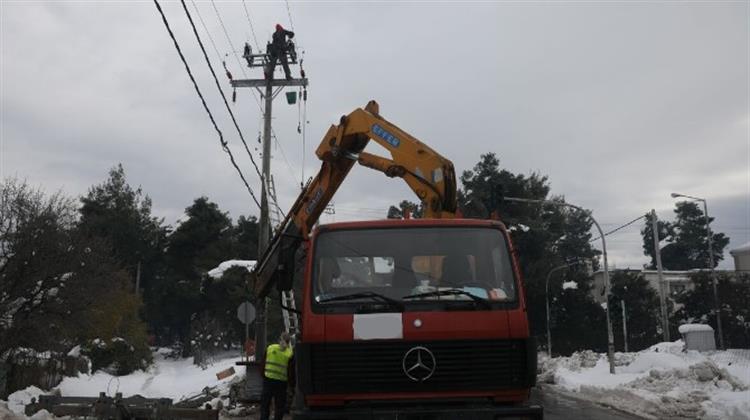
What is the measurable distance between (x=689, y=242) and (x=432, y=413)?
316 ft

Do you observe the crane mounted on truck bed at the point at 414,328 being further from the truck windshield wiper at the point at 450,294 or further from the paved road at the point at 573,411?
the paved road at the point at 573,411

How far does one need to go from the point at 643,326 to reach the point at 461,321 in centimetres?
5191

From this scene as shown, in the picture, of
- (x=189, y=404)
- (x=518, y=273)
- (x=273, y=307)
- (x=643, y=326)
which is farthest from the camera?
(x=643, y=326)

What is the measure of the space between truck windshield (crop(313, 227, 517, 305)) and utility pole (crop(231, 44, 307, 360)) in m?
13.7

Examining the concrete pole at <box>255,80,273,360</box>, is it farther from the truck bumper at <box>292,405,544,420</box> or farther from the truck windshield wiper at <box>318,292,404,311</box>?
A: the truck bumper at <box>292,405,544,420</box>

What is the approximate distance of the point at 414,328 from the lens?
5.66 meters

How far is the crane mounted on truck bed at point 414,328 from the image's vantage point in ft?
18.5

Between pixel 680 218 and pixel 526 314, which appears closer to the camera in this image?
pixel 526 314

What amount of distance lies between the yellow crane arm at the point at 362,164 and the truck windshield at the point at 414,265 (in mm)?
625

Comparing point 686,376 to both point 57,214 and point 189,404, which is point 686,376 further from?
point 57,214

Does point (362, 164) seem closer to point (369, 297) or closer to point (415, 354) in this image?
point (369, 297)

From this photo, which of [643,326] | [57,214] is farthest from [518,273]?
[643,326]

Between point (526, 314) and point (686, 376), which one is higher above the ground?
point (526, 314)

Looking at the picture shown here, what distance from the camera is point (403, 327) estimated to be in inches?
223
